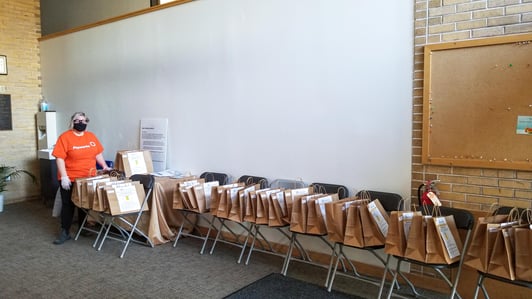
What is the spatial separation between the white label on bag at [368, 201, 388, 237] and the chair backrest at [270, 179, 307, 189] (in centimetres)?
106

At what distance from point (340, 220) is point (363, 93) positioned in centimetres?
117

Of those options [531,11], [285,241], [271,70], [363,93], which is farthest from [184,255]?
[531,11]

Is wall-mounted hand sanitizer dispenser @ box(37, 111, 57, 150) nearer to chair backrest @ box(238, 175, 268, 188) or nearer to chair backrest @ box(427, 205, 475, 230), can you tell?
chair backrest @ box(238, 175, 268, 188)

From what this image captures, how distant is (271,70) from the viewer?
4.33m

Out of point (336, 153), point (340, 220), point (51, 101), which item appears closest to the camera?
point (340, 220)

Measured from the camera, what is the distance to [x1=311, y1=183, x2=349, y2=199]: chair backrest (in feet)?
12.5

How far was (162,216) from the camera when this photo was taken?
15.6 ft

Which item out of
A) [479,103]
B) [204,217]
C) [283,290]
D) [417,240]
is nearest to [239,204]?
[283,290]

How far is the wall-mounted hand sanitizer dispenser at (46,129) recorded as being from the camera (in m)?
7.05

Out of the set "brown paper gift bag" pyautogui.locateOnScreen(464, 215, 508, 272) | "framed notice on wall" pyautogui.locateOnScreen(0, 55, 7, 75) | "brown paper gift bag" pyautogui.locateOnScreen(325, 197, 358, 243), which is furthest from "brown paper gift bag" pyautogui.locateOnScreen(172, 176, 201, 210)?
"framed notice on wall" pyautogui.locateOnScreen(0, 55, 7, 75)

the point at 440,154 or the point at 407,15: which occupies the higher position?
the point at 407,15

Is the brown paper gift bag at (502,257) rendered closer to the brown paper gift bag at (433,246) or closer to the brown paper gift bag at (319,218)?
the brown paper gift bag at (433,246)

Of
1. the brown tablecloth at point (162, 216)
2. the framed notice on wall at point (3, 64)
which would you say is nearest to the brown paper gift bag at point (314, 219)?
the brown tablecloth at point (162, 216)

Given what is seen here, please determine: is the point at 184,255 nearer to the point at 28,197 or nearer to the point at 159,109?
the point at 159,109
